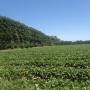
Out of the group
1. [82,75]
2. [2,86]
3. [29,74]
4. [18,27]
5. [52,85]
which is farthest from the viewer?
[18,27]

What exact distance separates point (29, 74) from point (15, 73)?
94 centimetres

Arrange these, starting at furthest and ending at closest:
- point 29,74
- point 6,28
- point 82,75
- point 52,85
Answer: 1. point 6,28
2. point 29,74
3. point 82,75
4. point 52,85

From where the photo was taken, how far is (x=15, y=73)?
1819 centimetres

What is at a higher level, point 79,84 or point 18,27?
point 18,27

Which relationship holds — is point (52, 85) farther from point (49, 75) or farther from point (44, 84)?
point (49, 75)

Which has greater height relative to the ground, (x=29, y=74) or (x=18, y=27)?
(x=18, y=27)

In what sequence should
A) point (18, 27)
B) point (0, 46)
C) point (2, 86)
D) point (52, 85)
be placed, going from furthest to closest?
point (18, 27) → point (0, 46) → point (52, 85) → point (2, 86)

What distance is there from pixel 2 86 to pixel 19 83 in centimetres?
135

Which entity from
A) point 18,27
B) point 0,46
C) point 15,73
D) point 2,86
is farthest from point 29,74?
point 18,27

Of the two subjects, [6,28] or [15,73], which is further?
[6,28]

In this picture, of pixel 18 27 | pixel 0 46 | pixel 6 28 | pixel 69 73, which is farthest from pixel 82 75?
pixel 18 27

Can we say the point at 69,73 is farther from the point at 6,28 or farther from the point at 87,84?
the point at 6,28

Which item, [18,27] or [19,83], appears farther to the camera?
[18,27]

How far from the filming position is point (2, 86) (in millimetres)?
12891
